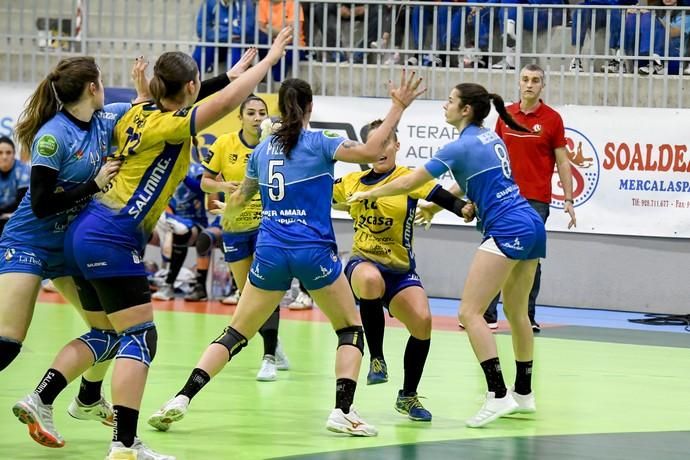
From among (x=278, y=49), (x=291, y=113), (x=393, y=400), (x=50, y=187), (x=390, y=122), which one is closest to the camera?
(x=50, y=187)

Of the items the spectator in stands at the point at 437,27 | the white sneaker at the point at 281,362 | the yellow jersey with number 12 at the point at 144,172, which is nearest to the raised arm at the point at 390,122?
the yellow jersey with number 12 at the point at 144,172

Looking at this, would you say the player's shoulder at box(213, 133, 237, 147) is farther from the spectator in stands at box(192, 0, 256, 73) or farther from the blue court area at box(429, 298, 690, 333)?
the spectator in stands at box(192, 0, 256, 73)

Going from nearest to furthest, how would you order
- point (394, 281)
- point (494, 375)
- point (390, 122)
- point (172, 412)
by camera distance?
point (390, 122) → point (172, 412) → point (494, 375) → point (394, 281)

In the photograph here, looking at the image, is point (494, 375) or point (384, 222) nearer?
point (494, 375)

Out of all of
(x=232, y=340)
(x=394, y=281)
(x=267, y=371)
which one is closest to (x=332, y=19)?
(x=267, y=371)

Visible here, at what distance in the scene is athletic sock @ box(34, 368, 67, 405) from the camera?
637 centimetres

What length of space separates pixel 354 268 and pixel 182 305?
18.5 ft

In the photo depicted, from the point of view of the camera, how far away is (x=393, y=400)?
26.6ft

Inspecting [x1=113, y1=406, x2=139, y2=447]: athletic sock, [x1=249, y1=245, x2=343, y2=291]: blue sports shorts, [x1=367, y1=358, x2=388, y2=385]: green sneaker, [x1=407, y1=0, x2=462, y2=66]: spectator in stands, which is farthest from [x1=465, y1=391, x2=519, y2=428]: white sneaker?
[x1=407, y1=0, x2=462, y2=66]: spectator in stands

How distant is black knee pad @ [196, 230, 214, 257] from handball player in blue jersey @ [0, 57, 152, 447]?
7.12m

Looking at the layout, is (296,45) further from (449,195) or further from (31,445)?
(31,445)

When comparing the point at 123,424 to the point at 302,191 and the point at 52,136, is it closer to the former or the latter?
the point at 52,136

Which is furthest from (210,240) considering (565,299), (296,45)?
(565,299)

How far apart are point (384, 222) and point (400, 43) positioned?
22.6ft
